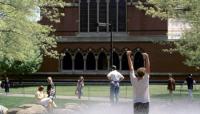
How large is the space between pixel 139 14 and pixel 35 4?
123 ft

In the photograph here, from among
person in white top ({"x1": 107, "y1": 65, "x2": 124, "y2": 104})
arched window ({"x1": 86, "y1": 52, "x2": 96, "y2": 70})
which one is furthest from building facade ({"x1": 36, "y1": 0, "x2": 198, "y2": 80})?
person in white top ({"x1": 107, "y1": 65, "x2": 124, "y2": 104})

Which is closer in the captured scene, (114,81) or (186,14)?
(114,81)

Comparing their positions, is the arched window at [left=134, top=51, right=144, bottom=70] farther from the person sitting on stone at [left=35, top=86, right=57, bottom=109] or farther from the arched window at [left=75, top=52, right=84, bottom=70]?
the person sitting on stone at [left=35, top=86, right=57, bottom=109]

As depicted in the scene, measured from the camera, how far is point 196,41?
2767 cm

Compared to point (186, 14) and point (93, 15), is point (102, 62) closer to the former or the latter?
point (93, 15)

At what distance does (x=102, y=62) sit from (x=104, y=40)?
8.30ft

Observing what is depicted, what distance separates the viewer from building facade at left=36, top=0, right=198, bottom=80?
5950cm

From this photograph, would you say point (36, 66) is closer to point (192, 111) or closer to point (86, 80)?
point (86, 80)

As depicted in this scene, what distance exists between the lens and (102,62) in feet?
201

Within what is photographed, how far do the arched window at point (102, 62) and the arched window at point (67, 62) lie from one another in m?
3.34

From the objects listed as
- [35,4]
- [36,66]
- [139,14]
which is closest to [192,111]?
[35,4]

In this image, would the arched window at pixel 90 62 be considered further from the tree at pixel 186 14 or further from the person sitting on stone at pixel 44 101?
the person sitting on stone at pixel 44 101

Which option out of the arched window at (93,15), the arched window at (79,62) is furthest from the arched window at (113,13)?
the arched window at (79,62)

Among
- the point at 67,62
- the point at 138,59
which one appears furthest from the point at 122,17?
the point at 67,62
